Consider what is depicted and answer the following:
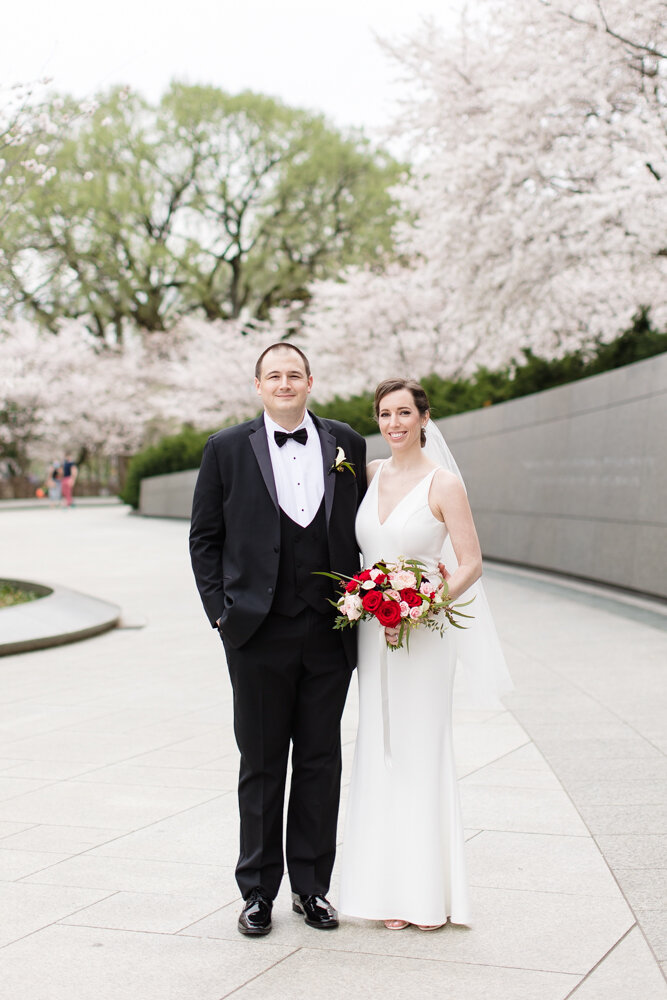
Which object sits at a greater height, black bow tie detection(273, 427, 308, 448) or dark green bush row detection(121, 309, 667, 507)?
dark green bush row detection(121, 309, 667, 507)

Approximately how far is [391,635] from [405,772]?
1.55ft

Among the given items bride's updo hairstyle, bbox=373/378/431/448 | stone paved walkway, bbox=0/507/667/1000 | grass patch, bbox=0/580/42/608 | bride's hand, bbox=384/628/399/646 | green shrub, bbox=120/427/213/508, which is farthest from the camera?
green shrub, bbox=120/427/213/508

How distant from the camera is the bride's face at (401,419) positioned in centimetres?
373

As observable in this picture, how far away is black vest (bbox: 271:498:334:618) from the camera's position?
11.9 feet

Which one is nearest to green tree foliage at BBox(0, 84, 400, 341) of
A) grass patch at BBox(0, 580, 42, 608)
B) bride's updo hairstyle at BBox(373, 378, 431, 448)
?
grass patch at BBox(0, 580, 42, 608)

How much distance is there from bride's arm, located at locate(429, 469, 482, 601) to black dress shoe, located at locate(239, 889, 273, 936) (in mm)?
1137

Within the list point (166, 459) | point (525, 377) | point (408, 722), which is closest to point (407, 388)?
point (408, 722)

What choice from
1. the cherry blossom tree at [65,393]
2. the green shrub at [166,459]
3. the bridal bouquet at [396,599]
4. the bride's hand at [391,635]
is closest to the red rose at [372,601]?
Answer: the bridal bouquet at [396,599]

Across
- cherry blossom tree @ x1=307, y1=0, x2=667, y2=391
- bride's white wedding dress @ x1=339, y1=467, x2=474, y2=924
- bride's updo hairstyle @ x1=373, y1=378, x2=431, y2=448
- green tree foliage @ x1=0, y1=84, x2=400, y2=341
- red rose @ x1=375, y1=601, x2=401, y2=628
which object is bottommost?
bride's white wedding dress @ x1=339, y1=467, x2=474, y2=924

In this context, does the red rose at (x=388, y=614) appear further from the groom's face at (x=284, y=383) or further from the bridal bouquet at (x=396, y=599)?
the groom's face at (x=284, y=383)

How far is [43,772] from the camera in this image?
18.5 ft

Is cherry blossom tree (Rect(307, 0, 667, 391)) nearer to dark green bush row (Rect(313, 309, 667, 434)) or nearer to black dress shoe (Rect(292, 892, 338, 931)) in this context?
dark green bush row (Rect(313, 309, 667, 434))

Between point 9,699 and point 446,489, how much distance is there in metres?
4.86

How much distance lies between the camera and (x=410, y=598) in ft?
11.5
